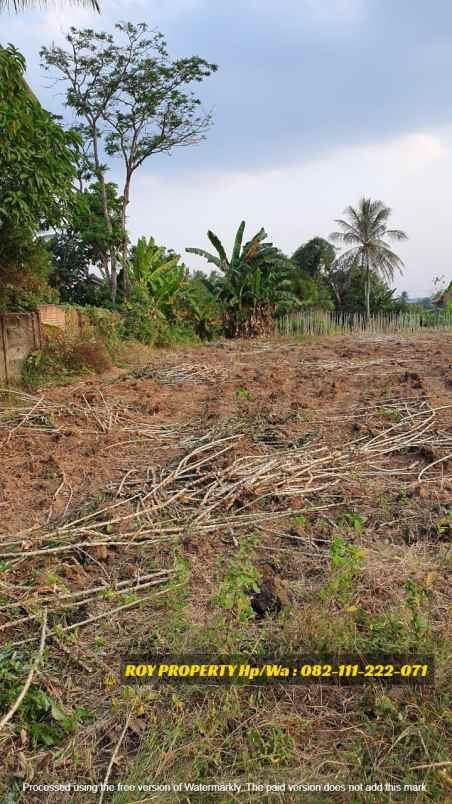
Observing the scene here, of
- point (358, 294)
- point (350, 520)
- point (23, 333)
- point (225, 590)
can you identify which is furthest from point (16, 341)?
point (358, 294)

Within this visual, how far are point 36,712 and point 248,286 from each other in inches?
641

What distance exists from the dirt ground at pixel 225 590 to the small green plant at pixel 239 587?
2cm

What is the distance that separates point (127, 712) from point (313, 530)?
1.42 metres

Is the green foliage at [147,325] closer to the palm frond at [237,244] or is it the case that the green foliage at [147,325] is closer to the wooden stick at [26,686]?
the palm frond at [237,244]

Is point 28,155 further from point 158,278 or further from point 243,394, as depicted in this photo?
point 158,278

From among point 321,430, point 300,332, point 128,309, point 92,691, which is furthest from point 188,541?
point 300,332

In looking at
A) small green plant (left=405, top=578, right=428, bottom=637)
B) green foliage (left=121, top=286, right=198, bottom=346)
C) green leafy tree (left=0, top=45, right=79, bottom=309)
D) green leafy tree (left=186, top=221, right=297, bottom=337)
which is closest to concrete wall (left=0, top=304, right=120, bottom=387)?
green leafy tree (left=0, top=45, right=79, bottom=309)

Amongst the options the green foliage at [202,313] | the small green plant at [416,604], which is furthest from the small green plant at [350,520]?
the green foliage at [202,313]

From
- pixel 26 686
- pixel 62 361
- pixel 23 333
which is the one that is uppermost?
pixel 23 333

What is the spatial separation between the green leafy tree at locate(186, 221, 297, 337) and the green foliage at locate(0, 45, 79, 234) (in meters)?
11.4

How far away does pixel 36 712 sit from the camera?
5.74 feet

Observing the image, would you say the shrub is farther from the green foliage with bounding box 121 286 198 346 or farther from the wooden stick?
the wooden stick

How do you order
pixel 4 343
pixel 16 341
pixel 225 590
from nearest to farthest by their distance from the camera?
1. pixel 225 590
2. pixel 4 343
3. pixel 16 341

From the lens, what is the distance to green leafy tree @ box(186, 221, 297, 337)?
57.0ft
